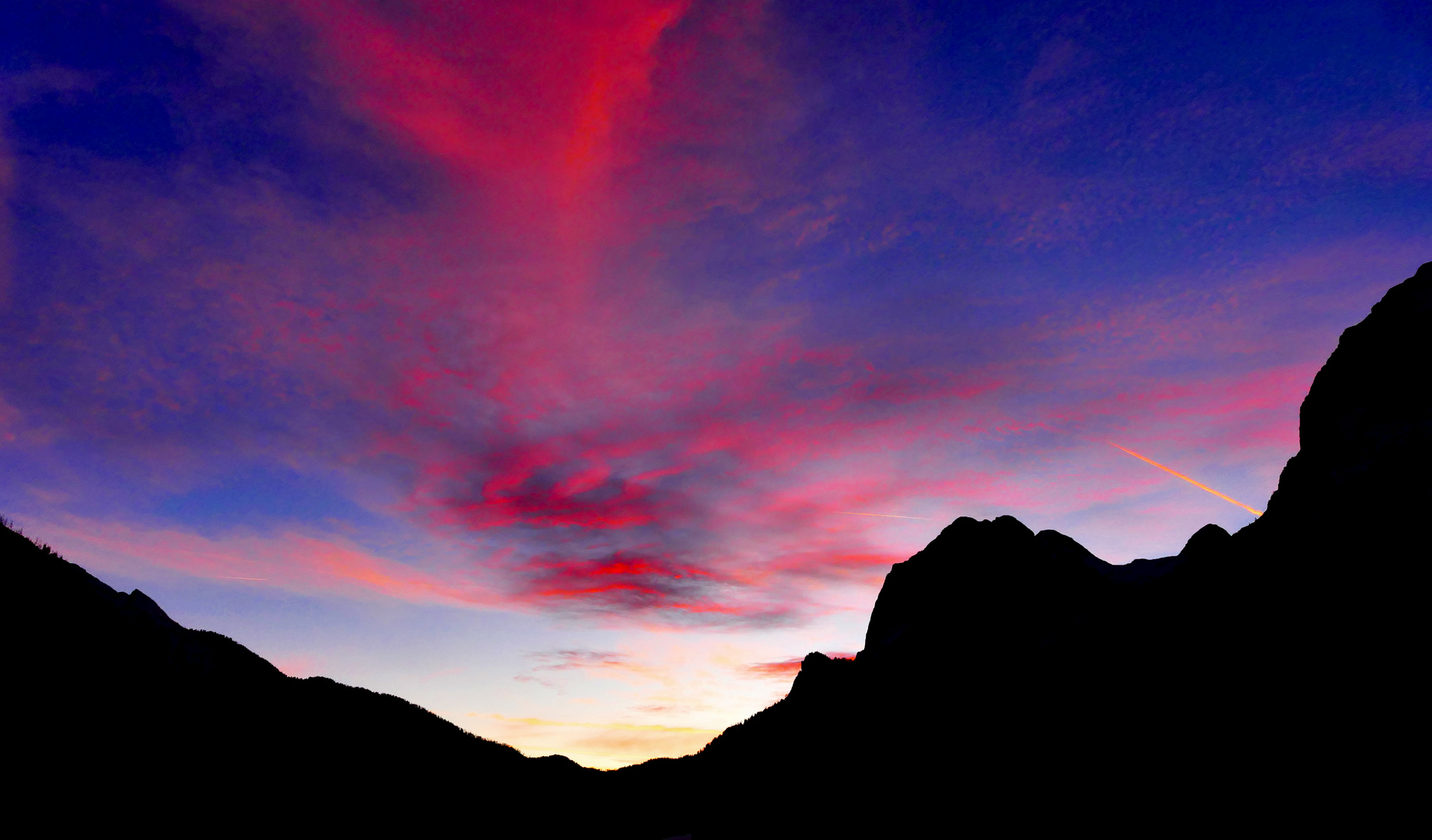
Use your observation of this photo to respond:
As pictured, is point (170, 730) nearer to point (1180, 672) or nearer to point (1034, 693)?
point (1034, 693)

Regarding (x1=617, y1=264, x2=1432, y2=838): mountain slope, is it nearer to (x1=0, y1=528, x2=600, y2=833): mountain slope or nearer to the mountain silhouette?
the mountain silhouette

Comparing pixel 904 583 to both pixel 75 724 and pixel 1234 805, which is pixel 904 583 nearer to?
pixel 1234 805

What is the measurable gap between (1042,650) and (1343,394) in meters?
21.7

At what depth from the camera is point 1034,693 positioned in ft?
128

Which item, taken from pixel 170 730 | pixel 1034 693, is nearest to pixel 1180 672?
pixel 1034 693

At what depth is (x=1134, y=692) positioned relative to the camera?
32.7 m

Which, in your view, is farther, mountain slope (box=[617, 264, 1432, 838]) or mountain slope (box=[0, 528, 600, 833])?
mountain slope (box=[0, 528, 600, 833])

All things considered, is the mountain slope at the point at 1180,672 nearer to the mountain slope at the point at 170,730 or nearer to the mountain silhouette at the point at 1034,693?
the mountain silhouette at the point at 1034,693

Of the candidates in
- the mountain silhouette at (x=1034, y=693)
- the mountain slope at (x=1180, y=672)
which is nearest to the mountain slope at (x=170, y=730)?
the mountain silhouette at (x=1034, y=693)

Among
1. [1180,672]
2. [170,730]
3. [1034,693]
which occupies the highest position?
[1180,672]

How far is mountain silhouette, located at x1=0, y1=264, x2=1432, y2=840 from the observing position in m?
22.9

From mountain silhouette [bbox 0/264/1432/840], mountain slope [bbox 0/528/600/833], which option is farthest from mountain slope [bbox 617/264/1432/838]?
mountain slope [bbox 0/528/600/833]

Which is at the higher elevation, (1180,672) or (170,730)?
(1180,672)

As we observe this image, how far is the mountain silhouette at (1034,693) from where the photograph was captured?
2294 centimetres
